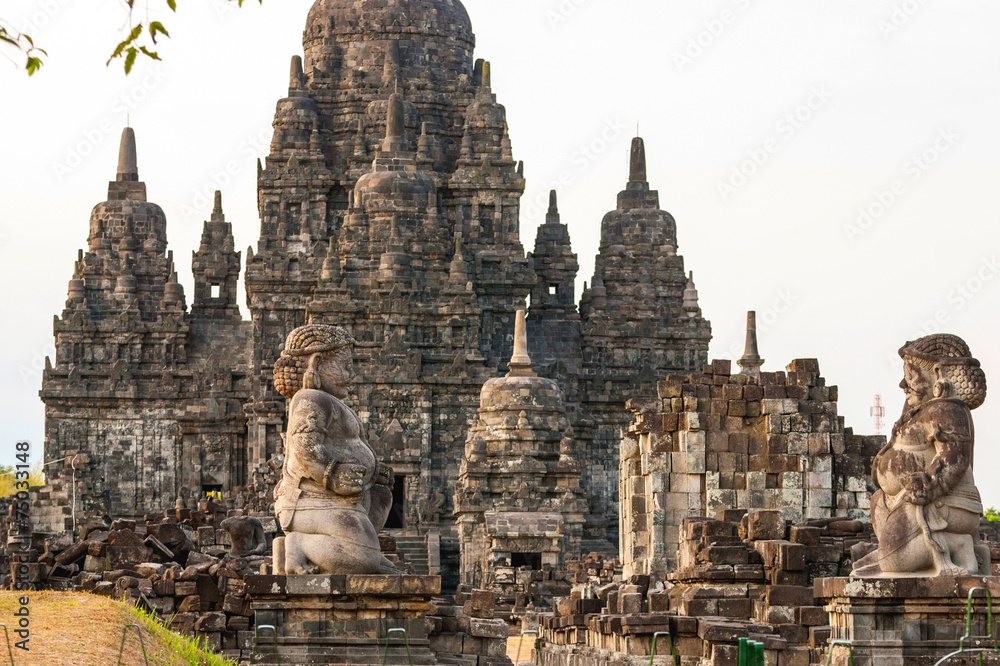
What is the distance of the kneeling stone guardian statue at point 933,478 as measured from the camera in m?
16.3

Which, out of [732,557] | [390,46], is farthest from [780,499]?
[390,46]

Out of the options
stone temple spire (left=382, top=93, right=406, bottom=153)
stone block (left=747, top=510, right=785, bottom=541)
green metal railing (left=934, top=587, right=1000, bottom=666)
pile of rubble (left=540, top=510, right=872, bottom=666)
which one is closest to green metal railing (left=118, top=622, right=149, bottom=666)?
pile of rubble (left=540, top=510, right=872, bottom=666)

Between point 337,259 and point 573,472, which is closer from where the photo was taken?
point 573,472

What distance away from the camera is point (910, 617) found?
16203 mm

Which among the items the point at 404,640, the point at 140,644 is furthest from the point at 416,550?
the point at 404,640

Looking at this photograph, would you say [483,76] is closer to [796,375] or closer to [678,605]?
[796,375]

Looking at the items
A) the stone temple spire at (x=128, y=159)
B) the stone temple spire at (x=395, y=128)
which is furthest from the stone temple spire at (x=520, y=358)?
the stone temple spire at (x=128, y=159)

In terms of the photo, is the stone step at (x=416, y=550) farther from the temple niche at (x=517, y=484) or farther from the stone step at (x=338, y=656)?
the stone step at (x=338, y=656)

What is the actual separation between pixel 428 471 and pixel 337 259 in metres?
6.23

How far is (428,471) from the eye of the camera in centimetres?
5431

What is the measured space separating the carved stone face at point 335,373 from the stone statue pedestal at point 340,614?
55.4 inches

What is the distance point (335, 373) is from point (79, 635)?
99.9 inches

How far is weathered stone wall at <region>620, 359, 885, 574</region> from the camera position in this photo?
97.8ft

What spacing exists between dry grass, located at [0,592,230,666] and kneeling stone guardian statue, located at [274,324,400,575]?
1.27 meters
